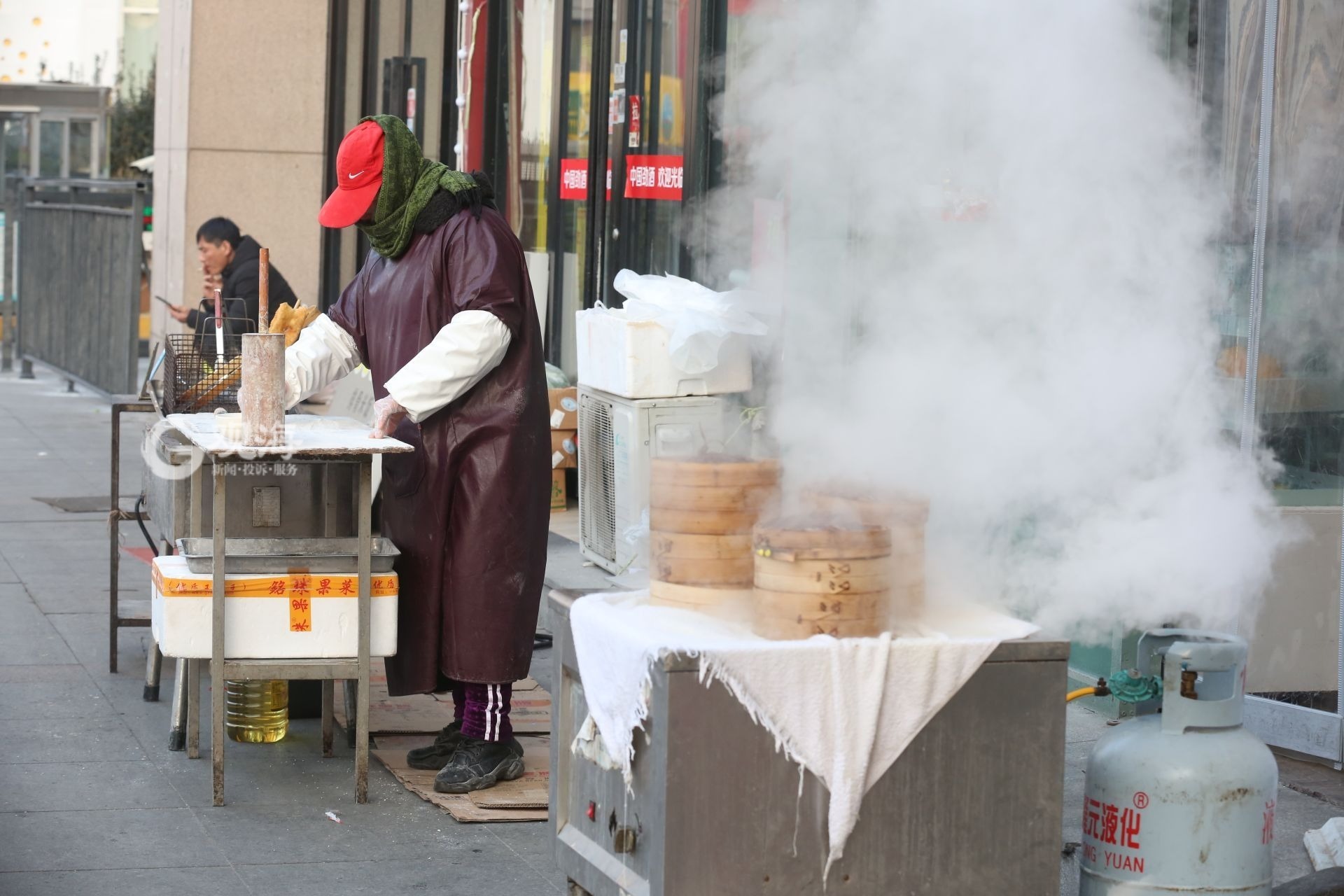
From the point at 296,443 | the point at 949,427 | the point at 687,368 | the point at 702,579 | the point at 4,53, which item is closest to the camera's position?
the point at 702,579

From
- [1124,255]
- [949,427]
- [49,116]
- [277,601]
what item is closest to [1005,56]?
[1124,255]

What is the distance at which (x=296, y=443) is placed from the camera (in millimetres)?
4562

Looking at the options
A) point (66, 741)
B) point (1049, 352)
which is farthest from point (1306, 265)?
point (66, 741)

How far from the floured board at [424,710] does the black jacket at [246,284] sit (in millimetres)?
2779

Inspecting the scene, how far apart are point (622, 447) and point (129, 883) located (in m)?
3.46

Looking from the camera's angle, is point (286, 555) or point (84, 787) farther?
point (84, 787)

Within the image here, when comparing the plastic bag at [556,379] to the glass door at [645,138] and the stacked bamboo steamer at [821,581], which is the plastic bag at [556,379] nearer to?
the glass door at [645,138]

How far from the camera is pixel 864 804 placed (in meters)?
3.20

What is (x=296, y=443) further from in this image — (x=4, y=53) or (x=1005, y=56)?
(x=4, y=53)

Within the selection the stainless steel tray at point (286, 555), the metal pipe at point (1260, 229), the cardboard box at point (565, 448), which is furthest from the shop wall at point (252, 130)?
the metal pipe at point (1260, 229)

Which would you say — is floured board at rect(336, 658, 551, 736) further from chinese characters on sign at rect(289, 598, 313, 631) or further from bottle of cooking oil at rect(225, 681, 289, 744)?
chinese characters on sign at rect(289, 598, 313, 631)

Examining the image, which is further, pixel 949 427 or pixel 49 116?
pixel 49 116

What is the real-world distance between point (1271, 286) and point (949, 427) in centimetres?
176

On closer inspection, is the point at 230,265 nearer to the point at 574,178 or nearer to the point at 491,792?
the point at 574,178
